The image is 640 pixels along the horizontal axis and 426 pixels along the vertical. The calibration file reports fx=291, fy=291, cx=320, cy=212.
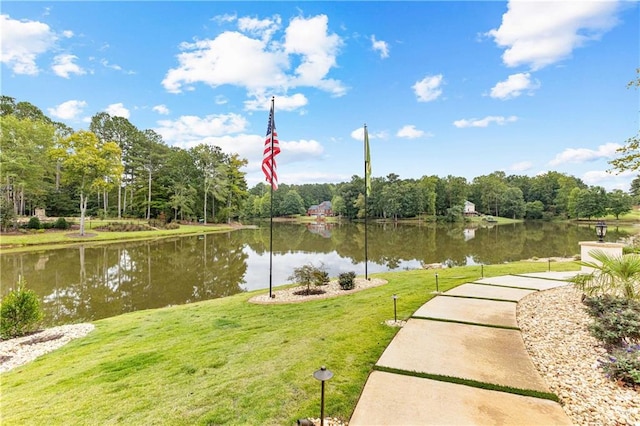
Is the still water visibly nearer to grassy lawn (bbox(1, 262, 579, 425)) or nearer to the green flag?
grassy lawn (bbox(1, 262, 579, 425))

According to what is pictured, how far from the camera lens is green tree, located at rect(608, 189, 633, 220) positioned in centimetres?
5219

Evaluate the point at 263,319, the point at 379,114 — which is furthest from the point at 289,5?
the point at 379,114

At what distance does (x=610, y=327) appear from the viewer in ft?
13.0

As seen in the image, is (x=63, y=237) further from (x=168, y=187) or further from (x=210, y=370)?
(x=210, y=370)

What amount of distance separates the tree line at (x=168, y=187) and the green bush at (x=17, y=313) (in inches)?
233

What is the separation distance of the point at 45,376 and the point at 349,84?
81.0 ft

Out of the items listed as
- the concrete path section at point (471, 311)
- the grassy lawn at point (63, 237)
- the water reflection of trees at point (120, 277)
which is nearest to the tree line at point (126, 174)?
the grassy lawn at point (63, 237)

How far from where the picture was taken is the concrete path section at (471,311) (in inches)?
205

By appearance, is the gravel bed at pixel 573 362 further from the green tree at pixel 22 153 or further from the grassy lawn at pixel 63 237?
the green tree at pixel 22 153

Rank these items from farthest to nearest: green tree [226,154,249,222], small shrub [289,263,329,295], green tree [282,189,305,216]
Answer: green tree [282,189,305,216], green tree [226,154,249,222], small shrub [289,263,329,295]

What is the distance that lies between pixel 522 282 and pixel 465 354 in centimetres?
568

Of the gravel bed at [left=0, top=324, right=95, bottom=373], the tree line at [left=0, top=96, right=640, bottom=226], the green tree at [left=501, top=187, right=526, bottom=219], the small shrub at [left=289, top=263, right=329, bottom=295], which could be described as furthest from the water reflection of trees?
the green tree at [left=501, top=187, right=526, bottom=219]

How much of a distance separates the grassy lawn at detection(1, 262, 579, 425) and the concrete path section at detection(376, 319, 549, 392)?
13.6 inches

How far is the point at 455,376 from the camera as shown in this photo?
3357 millimetres
